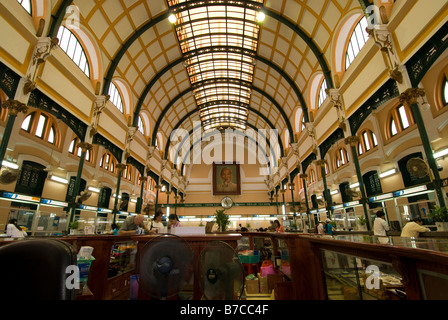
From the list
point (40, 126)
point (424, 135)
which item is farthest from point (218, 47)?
point (424, 135)

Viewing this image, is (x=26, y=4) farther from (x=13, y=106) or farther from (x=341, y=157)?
(x=341, y=157)

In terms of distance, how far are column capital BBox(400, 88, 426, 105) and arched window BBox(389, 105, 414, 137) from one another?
188 inches

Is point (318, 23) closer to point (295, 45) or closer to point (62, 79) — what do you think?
point (295, 45)

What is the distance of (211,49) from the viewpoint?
15.4 meters

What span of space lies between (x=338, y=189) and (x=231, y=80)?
1254 centimetres

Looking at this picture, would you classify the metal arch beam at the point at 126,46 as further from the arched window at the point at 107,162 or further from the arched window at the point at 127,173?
the arched window at the point at 127,173

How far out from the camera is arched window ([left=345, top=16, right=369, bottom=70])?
8617 mm

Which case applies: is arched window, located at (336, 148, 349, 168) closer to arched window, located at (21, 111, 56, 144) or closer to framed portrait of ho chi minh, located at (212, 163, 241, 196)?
framed portrait of ho chi minh, located at (212, 163, 241, 196)

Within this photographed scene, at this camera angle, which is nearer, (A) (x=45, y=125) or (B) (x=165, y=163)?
(A) (x=45, y=125)

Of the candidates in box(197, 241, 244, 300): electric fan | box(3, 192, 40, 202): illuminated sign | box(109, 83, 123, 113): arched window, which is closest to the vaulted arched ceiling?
box(109, 83, 123, 113): arched window

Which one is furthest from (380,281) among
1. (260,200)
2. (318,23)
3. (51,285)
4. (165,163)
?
(260,200)

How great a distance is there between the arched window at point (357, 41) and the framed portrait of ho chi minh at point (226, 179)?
1943 centimetres

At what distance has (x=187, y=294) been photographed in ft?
9.21

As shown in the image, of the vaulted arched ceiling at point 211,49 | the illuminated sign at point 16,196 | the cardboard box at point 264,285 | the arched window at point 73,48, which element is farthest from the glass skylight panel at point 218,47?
the cardboard box at point 264,285
